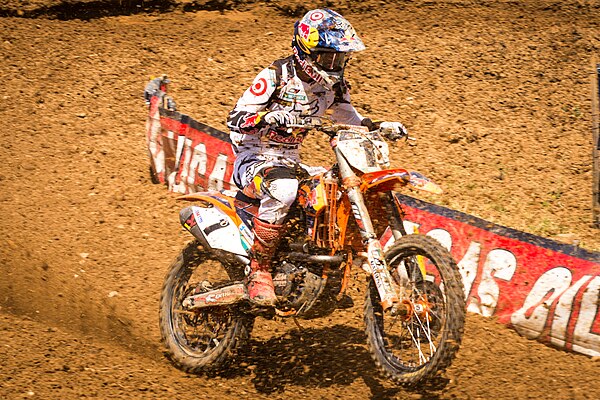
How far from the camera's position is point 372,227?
195 inches

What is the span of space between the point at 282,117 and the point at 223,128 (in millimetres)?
5423

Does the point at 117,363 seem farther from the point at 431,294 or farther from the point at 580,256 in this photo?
the point at 580,256

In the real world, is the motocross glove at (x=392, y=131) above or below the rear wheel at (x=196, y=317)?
above

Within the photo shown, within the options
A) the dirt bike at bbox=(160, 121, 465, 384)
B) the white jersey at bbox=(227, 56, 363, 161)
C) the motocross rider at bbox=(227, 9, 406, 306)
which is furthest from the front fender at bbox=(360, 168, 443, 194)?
the white jersey at bbox=(227, 56, 363, 161)

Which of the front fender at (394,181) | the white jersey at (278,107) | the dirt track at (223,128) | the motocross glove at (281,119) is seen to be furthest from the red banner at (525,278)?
the motocross glove at (281,119)

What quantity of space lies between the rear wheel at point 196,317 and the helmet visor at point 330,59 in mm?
1757

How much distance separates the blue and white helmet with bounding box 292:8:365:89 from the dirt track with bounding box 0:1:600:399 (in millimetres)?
2290

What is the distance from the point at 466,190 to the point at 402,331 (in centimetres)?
425

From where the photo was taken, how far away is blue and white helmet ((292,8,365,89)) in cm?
519

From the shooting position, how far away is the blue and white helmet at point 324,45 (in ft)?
17.0

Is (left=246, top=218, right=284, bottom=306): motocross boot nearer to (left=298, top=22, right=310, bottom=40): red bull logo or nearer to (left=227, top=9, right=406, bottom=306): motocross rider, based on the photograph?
(left=227, top=9, right=406, bottom=306): motocross rider

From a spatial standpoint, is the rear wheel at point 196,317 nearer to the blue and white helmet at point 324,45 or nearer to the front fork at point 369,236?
the front fork at point 369,236

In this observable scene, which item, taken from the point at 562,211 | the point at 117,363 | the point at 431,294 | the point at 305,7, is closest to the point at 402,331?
the point at 431,294

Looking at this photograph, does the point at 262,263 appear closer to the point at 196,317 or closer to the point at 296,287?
the point at 296,287
